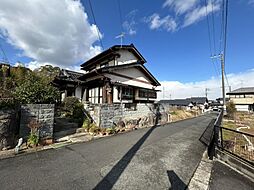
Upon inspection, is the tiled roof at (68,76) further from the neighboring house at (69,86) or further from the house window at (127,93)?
the house window at (127,93)

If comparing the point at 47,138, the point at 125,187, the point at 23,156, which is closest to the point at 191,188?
the point at 125,187

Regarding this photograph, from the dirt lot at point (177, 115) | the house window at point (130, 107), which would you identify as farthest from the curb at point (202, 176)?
the dirt lot at point (177, 115)

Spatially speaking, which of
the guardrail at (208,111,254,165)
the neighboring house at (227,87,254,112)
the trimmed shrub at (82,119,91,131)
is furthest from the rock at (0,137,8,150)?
the neighboring house at (227,87,254,112)

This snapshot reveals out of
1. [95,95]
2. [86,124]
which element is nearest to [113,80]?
[95,95]

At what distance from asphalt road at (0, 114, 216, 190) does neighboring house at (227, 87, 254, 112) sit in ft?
145

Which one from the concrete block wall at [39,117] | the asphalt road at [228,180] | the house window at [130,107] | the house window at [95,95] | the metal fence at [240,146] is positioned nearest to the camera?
the asphalt road at [228,180]

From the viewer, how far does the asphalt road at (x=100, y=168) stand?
326 centimetres

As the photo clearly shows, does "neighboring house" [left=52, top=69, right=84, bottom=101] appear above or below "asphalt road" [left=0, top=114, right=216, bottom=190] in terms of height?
above

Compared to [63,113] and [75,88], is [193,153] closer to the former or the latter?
[63,113]

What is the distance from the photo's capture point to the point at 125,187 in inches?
126

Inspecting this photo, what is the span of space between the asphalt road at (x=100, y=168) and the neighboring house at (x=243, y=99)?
44306mm

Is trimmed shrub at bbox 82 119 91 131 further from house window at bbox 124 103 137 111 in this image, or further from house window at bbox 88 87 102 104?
house window at bbox 88 87 102 104

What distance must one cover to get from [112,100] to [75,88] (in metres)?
4.52

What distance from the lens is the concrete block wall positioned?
5375 mm
